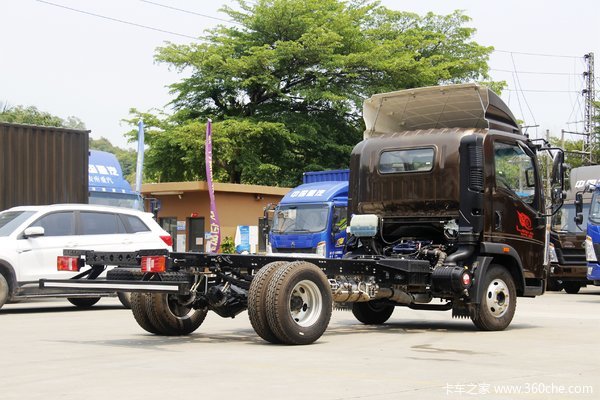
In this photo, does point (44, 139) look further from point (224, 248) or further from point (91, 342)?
point (224, 248)

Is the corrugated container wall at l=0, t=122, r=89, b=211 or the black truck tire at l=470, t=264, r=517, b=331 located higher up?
the corrugated container wall at l=0, t=122, r=89, b=211

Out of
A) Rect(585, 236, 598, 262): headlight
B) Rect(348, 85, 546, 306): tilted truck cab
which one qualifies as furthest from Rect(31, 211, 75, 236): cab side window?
Rect(585, 236, 598, 262): headlight

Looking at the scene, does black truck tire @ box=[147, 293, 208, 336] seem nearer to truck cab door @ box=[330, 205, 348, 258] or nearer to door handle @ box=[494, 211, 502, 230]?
door handle @ box=[494, 211, 502, 230]

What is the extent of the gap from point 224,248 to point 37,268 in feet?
60.4

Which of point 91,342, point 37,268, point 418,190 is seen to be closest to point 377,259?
point 418,190

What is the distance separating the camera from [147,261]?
10047mm

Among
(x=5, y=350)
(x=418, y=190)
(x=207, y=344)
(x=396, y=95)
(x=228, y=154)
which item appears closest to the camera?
(x=5, y=350)

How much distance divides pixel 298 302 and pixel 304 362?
1.57 m

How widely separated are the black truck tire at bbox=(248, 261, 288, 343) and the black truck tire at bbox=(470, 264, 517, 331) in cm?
320

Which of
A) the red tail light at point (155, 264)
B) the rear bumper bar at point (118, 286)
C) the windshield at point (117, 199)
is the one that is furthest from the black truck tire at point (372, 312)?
the windshield at point (117, 199)

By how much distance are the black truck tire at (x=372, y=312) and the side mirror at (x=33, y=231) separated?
5381 mm

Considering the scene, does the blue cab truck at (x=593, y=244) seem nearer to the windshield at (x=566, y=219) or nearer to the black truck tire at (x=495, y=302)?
the windshield at (x=566, y=219)

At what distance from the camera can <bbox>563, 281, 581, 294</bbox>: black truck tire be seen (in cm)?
2544

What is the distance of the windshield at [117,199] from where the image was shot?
22.3 m
